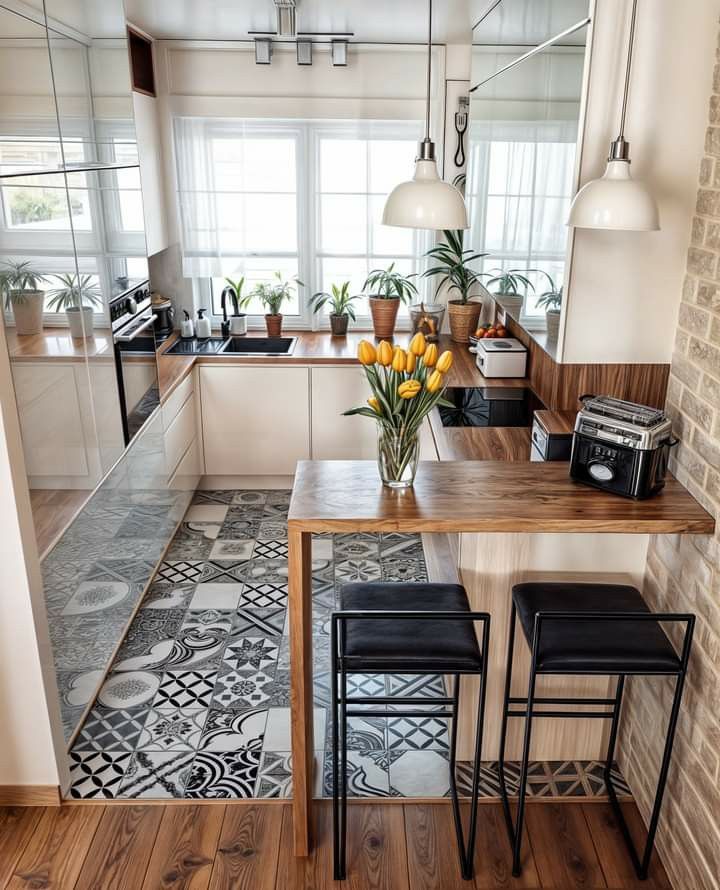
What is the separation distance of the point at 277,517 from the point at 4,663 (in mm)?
2214

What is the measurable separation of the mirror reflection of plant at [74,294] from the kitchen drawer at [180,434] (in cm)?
128

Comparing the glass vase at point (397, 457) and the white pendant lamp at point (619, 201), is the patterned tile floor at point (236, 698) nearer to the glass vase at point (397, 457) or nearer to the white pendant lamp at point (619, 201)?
the glass vase at point (397, 457)

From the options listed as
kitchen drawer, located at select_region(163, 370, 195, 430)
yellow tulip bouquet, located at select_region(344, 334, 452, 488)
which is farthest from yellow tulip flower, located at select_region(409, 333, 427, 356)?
kitchen drawer, located at select_region(163, 370, 195, 430)

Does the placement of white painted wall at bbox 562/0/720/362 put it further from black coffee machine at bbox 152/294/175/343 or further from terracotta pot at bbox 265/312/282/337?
black coffee machine at bbox 152/294/175/343

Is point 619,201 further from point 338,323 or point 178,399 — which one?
point 338,323

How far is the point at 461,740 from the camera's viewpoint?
2693mm

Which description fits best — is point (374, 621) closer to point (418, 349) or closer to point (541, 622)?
point (541, 622)

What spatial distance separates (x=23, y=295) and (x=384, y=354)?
3.38 ft

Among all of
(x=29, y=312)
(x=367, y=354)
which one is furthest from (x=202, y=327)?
(x=367, y=354)

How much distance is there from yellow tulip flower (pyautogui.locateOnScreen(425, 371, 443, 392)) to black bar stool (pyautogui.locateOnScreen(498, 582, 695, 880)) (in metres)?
0.63

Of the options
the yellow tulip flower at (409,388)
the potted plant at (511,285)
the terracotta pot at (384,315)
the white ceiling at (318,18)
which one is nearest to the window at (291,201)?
the terracotta pot at (384,315)

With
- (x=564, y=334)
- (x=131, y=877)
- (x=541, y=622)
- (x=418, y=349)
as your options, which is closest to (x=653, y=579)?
(x=541, y=622)

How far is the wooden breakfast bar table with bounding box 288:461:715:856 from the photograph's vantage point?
2.06 metres

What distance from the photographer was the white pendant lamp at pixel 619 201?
2.00 m
